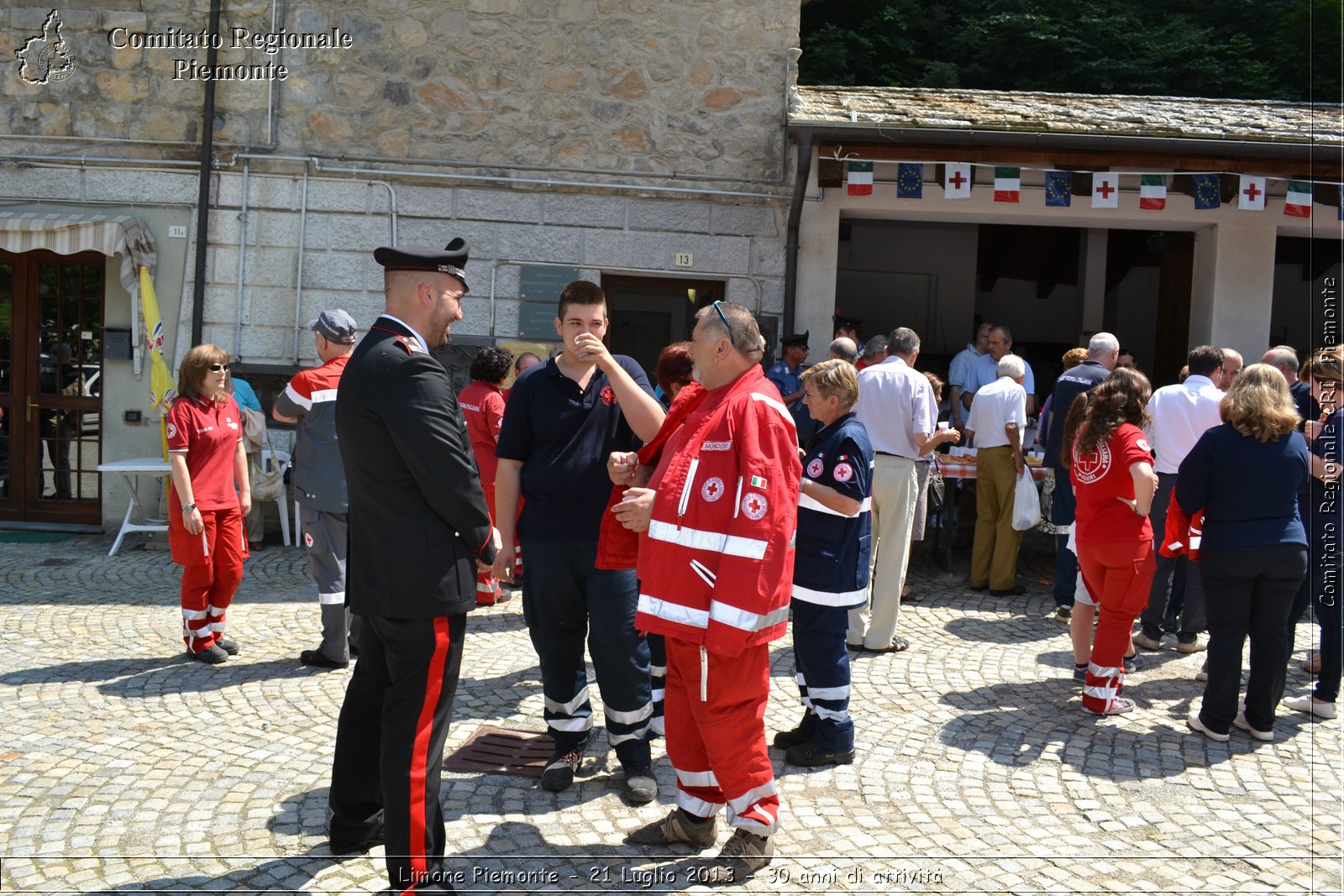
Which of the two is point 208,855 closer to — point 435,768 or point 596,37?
point 435,768

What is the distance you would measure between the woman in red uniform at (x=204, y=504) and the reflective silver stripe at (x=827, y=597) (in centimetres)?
338

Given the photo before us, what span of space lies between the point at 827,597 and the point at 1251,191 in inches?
286

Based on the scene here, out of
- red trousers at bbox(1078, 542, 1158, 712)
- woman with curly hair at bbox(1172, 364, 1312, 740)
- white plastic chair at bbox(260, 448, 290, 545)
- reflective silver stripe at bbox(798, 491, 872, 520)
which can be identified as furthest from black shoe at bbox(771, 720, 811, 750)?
white plastic chair at bbox(260, 448, 290, 545)

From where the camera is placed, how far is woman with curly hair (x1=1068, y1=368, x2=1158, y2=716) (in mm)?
5328

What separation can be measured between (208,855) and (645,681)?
1716 millimetres

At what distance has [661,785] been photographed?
4477 mm

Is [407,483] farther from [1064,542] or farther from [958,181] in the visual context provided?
[958,181]

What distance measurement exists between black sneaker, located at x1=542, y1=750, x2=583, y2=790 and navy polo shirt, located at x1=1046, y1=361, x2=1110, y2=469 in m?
4.37

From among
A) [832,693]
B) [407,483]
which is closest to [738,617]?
[407,483]

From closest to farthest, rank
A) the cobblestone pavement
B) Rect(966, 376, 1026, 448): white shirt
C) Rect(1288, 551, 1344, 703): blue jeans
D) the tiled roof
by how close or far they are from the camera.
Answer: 1. the cobblestone pavement
2. Rect(1288, 551, 1344, 703): blue jeans
3. Rect(966, 376, 1026, 448): white shirt
4. the tiled roof

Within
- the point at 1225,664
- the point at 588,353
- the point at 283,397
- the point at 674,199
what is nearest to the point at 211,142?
the point at 674,199

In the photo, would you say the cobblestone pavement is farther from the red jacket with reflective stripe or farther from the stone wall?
the stone wall

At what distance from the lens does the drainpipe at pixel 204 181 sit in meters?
9.91

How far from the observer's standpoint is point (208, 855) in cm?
374
